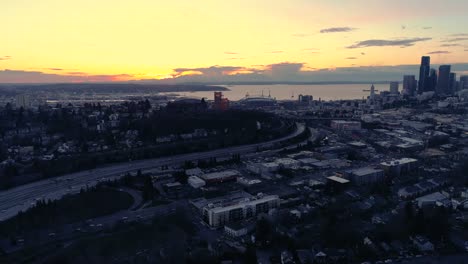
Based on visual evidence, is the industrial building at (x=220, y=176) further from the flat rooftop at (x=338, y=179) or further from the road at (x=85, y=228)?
the flat rooftop at (x=338, y=179)

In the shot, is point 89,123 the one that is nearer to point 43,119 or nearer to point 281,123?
point 43,119

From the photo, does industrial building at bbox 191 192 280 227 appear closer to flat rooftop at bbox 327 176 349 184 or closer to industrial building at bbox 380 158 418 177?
flat rooftop at bbox 327 176 349 184

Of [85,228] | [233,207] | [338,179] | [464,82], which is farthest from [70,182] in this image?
[464,82]

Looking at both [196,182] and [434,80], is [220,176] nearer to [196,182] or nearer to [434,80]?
[196,182]

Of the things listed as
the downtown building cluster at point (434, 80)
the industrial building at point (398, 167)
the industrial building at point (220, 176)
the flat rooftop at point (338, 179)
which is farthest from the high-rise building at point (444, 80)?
the industrial building at point (220, 176)

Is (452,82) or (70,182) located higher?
(452,82)

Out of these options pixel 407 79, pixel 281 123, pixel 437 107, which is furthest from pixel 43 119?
pixel 407 79
